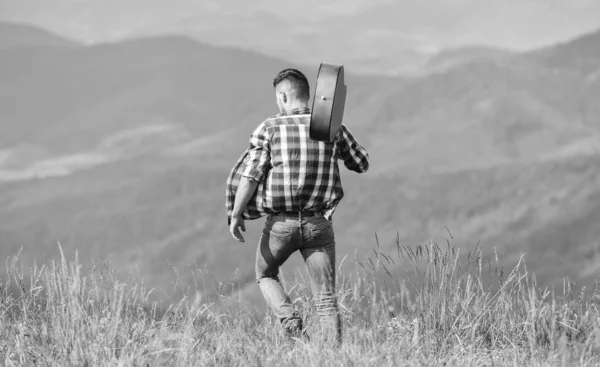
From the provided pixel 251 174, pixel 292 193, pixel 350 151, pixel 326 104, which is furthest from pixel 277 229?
pixel 326 104

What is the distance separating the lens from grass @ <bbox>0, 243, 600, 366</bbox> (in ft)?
12.9

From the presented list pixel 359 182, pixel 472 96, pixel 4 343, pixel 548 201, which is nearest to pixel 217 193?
pixel 359 182

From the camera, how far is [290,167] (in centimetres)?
438

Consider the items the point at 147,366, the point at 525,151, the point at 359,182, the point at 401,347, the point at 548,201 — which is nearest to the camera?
the point at 147,366

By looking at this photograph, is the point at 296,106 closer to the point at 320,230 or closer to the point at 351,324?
the point at 320,230

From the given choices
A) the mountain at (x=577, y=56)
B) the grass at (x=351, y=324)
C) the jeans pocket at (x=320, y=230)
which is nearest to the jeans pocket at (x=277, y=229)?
the jeans pocket at (x=320, y=230)

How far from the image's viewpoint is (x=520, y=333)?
4.62m

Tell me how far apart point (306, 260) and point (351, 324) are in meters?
0.51

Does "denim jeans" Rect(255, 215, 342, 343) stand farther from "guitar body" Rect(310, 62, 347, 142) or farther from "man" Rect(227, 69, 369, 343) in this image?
"guitar body" Rect(310, 62, 347, 142)

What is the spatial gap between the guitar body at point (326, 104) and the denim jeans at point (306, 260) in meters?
0.50

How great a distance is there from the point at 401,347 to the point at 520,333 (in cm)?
90

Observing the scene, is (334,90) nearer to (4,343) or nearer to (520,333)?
(520,333)

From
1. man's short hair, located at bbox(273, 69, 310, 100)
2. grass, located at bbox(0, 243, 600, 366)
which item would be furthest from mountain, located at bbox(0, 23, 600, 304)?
man's short hair, located at bbox(273, 69, 310, 100)

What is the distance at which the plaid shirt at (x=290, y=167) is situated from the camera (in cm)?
437
